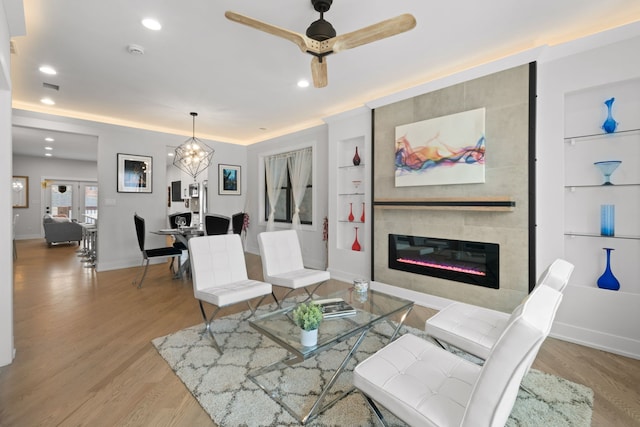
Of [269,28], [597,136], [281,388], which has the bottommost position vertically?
[281,388]

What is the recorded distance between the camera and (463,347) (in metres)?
1.80

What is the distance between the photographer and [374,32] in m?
1.87

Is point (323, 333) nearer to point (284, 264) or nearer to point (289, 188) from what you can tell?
point (284, 264)

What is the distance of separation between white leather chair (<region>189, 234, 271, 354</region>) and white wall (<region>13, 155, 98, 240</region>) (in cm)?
1013

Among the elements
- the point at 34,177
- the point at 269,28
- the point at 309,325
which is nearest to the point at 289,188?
the point at 269,28

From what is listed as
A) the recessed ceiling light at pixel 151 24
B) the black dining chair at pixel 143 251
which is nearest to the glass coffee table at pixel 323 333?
the recessed ceiling light at pixel 151 24

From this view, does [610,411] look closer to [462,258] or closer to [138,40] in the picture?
[462,258]

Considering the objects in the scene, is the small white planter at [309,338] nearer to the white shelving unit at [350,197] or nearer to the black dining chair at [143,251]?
the white shelving unit at [350,197]

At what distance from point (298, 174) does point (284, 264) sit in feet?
8.94

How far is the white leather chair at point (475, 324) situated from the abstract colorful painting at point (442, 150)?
4.83 ft

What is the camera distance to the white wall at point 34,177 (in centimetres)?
911

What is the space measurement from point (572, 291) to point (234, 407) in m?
2.87

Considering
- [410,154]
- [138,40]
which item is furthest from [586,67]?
[138,40]

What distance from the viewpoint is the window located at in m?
5.67
